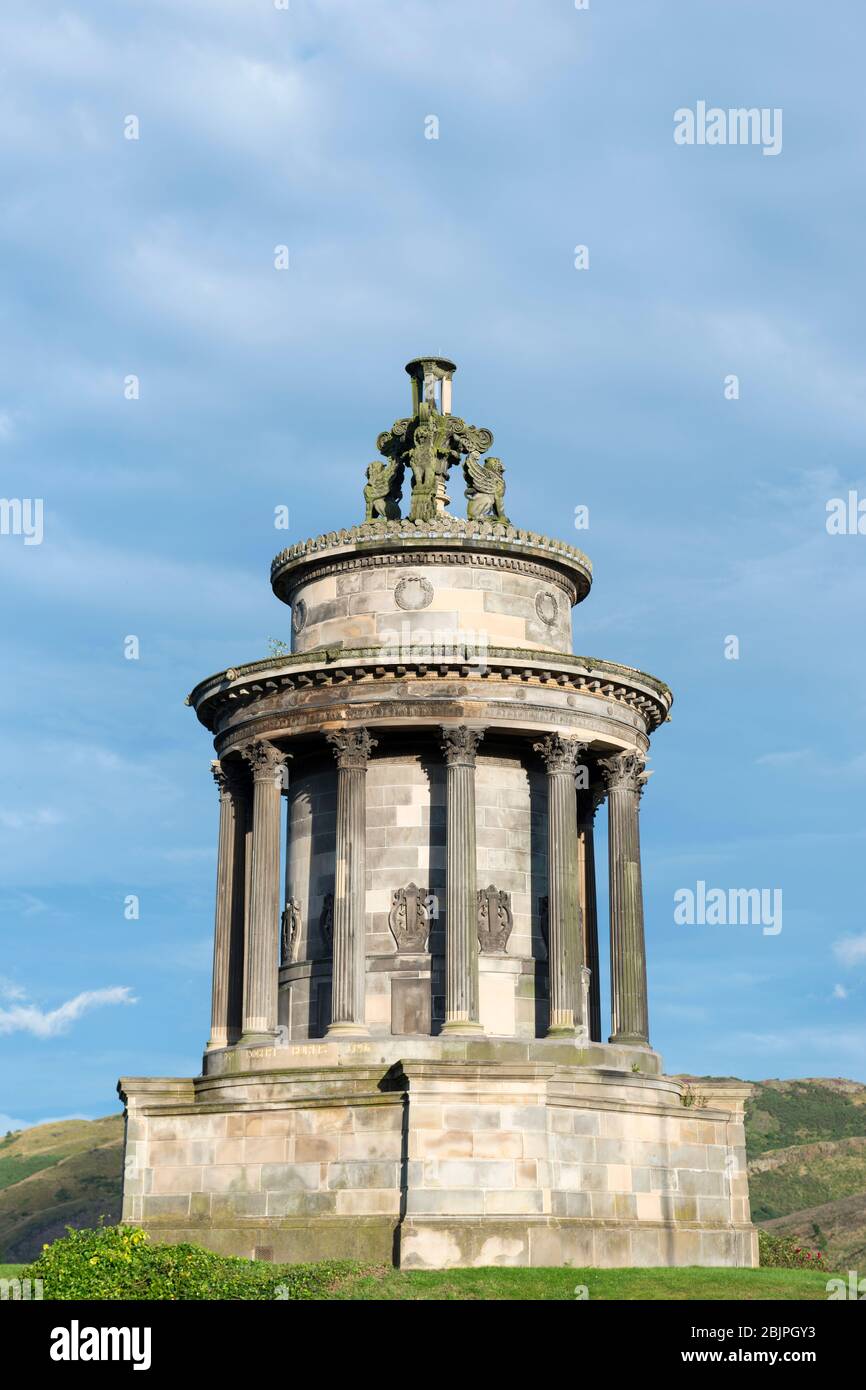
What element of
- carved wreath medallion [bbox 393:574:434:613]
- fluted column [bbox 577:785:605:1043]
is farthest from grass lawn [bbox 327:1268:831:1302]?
carved wreath medallion [bbox 393:574:434:613]

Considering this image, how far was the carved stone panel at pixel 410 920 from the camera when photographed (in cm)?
4347

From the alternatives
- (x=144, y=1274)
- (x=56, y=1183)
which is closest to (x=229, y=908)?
(x=144, y=1274)

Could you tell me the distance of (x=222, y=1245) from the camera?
40.1 metres

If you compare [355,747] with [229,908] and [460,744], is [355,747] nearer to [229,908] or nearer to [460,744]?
[460,744]

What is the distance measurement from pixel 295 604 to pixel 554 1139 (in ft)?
48.2

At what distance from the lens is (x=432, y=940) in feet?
143

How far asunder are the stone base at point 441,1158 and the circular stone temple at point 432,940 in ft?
0.18

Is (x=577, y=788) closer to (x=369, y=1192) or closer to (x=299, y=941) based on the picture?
(x=299, y=941)

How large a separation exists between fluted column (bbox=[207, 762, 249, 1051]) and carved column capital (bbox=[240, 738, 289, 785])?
1865 mm

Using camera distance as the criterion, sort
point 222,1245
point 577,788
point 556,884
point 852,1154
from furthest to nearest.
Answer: point 852,1154 → point 577,788 → point 556,884 → point 222,1245

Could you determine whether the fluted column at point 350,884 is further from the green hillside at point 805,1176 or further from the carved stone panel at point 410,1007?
the green hillside at point 805,1176

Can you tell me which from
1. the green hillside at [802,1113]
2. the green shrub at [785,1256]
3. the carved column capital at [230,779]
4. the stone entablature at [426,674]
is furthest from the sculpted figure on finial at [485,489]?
the green hillside at [802,1113]

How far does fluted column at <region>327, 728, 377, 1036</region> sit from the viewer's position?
42312mm
